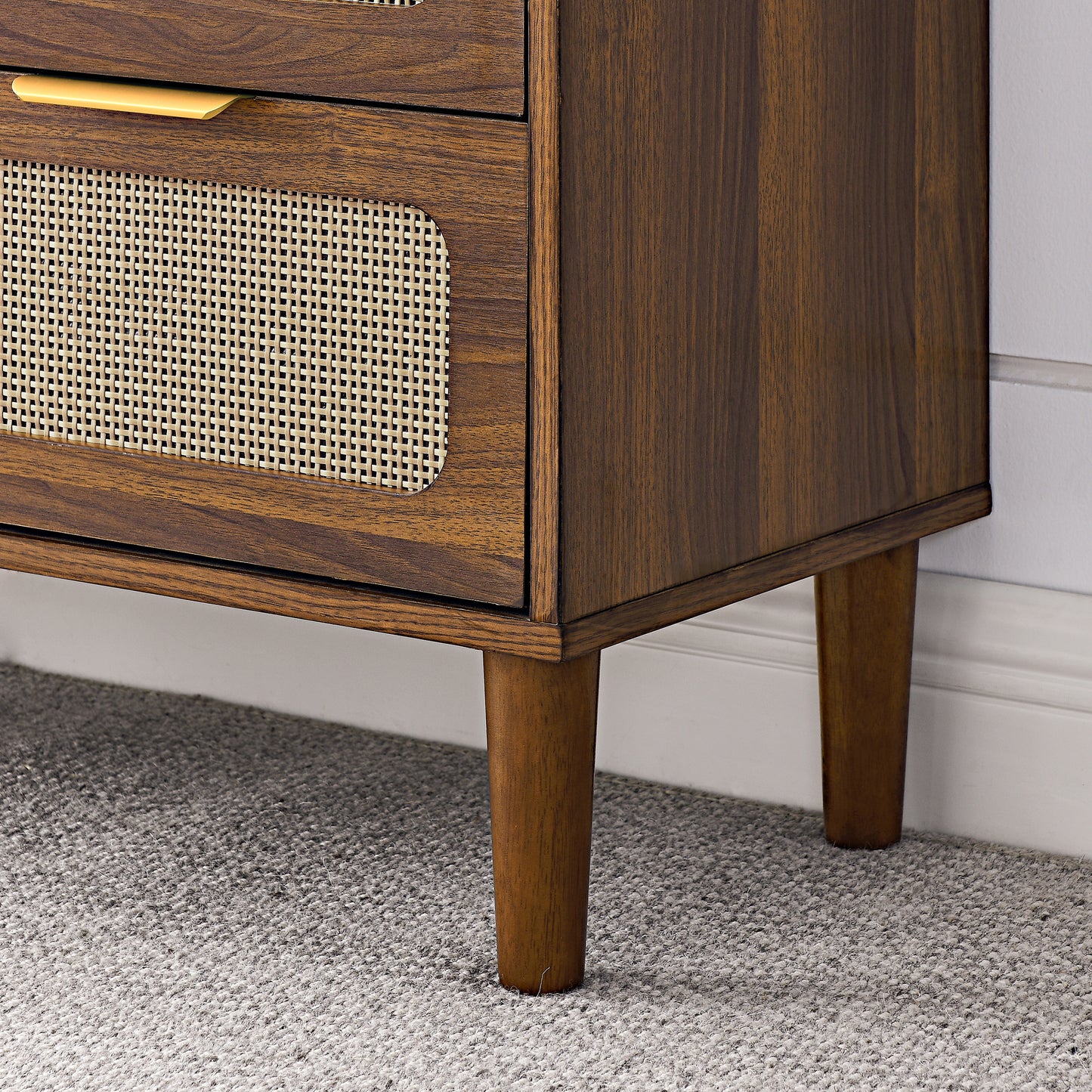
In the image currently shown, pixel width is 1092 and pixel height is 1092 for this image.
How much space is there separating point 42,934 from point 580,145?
462mm

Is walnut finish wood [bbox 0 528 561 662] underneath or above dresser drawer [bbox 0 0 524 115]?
underneath

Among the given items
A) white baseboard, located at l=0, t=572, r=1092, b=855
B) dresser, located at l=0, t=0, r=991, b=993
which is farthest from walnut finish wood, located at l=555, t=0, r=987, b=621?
white baseboard, located at l=0, t=572, r=1092, b=855

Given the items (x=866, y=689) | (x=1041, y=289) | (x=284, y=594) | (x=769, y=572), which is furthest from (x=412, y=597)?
(x=1041, y=289)

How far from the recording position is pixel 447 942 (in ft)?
2.76

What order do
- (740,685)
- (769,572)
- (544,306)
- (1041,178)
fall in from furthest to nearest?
(740,685) → (1041,178) → (769,572) → (544,306)

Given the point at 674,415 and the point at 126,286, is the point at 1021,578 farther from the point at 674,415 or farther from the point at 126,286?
the point at 126,286

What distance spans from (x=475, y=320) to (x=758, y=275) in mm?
144

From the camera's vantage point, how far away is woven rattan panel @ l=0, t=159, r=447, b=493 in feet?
2.33

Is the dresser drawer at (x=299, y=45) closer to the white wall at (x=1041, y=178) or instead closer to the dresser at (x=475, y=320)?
the dresser at (x=475, y=320)

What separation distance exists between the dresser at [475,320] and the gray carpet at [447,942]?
0.20ft

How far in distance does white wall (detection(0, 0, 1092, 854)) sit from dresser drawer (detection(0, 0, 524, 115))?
385 mm

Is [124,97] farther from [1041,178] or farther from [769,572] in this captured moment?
[1041,178]

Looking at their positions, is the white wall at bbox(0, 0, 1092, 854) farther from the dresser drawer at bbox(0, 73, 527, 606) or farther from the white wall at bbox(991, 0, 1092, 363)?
the dresser drawer at bbox(0, 73, 527, 606)

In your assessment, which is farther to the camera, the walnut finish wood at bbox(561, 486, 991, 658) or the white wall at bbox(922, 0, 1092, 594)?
the white wall at bbox(922, 0, 1092, 594)
